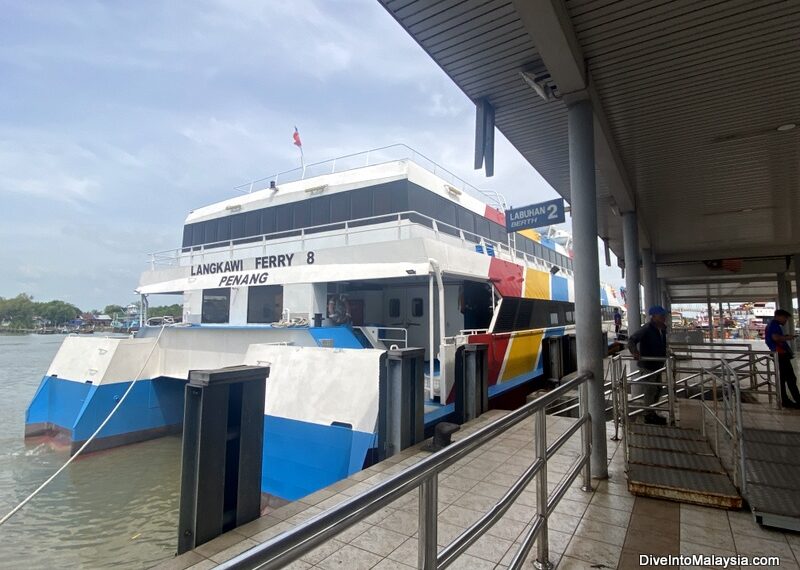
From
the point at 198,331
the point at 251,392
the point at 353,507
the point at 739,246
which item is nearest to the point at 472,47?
the point at 251,392

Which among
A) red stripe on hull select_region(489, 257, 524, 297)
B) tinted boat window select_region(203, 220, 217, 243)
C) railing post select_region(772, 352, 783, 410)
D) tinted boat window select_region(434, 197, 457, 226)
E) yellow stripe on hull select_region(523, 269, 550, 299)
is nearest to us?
railing post select_region(772, 352, 783, 410)

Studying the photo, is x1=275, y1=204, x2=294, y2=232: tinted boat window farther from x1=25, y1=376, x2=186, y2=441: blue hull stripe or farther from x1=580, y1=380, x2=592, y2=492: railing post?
x1=580, y1=380, x2=592, y2=492: railing post

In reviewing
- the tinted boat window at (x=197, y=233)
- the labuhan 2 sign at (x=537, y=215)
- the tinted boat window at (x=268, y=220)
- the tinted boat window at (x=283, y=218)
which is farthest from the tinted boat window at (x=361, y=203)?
the tinted boat window at (x=197, y=233)

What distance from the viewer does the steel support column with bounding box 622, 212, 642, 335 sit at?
848 centimetres

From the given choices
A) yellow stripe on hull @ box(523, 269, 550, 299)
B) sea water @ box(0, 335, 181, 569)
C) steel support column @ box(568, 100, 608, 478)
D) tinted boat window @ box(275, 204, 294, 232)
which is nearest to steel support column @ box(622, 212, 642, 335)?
yellow stripe on hull @ box(523, 269, 550, 299)

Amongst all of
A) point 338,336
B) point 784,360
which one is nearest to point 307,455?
point 338,336

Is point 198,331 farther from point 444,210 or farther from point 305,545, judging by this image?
point 305,545

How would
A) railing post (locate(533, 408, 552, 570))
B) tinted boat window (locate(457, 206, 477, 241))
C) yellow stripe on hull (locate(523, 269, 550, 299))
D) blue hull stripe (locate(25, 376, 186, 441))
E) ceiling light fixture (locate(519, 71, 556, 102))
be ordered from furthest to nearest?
tinted boat window (locate(457, 206, 477, 241)) < yellow stripe on hull (locate(523, 269, 550, 299)) < blue hull stripe (locate(25, 376, 186, 441)) < ceiling light fixture (locate(519, 71, 556, 102)) < railing post (locate(533, 408, 552, 570))

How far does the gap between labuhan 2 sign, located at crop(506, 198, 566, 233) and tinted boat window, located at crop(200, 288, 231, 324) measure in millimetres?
6830

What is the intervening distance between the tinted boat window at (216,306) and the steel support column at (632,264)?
28.4 ft

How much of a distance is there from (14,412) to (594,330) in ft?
48.8

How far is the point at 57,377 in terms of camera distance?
9.28 m

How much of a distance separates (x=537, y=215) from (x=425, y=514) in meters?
5.03

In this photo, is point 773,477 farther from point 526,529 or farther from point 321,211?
point 321,211
